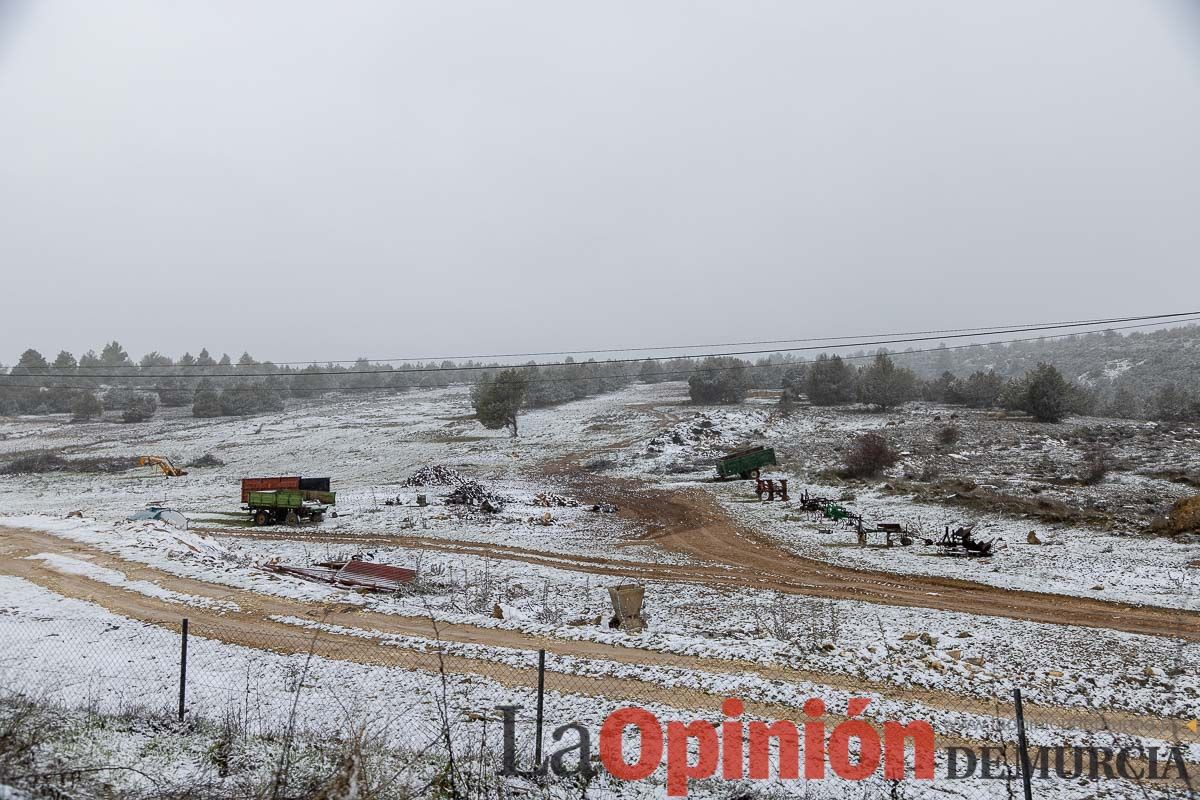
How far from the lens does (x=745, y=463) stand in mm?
38594

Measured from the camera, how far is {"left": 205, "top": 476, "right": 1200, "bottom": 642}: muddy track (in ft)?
46.2

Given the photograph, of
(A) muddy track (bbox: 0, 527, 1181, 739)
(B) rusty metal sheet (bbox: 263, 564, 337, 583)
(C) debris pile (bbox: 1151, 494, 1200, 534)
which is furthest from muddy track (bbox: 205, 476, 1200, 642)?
(C) debris pile (bbox: 1151, 494, 1200, 534)

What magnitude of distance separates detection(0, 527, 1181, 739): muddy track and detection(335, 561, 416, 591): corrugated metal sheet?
7.44 ft

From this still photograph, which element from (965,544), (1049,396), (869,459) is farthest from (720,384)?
(965,544)

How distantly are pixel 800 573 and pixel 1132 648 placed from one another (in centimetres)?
847

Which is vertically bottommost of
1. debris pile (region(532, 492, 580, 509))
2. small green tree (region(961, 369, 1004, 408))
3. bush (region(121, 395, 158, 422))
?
debris pile (region(532, 492, 580, 509))

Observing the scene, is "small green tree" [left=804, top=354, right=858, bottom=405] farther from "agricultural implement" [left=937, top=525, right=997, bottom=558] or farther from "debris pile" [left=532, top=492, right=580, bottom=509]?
"agricultural implement" [left=937, top=525, right=997, bottom=558]

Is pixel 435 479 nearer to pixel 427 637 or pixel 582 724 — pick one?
pixel 427 637

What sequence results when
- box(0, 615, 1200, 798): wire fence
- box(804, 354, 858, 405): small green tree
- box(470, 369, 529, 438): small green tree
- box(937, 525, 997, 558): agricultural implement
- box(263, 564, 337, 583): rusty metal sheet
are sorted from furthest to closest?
box(804, 354, 858, 405): small green tree < box(470, 369, 529, 438): small green tree < box(937, 525, 997, 558): agricultural implement < box(263, 564, 337, 583): rusty metal sheet < box(0, 615, 1200, 798): wire fence

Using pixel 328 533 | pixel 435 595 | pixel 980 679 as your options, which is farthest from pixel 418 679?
pixel 328 533

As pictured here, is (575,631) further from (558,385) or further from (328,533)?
(558,385)

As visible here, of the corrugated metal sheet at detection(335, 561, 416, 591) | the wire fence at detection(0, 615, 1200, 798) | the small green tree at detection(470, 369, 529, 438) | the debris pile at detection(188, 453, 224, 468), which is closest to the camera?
the wire fence at detection(0, 615, 1200, 798)

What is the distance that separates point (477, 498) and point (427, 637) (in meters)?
19.4

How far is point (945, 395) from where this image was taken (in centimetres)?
6288
